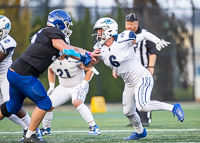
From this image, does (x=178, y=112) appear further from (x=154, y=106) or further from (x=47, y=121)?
(x=47, y=121)

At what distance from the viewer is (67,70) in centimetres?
655

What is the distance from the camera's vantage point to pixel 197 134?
227 inches

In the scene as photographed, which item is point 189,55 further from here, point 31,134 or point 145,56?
point 31,134

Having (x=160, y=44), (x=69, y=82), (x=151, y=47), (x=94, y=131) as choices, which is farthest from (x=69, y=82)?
(x=160, y=44)

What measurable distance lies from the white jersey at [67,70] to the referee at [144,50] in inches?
48.3

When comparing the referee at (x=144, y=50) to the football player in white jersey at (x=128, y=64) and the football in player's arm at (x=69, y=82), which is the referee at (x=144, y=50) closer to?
the football in player's arm at (x=69, y=82)

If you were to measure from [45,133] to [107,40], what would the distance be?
1.82 m

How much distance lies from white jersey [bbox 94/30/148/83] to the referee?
5.39ft

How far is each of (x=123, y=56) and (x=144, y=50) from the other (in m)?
2.04

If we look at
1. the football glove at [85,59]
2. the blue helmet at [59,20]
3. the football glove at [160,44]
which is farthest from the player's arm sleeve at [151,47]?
the football glove at [85,59]

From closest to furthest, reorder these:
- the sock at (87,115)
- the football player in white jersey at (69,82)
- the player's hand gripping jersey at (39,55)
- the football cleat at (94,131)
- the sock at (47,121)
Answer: the player's hand gripping jersey at (39,55) < the football cleat at (94,131) < the sock at (87,115) < the sock at (47,121) < the football player in white jersey at (69,82)

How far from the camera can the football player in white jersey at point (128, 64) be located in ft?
17.3

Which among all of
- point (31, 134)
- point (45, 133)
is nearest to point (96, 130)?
point (45, 133)

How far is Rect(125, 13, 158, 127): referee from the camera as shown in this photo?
7184 millimetres
